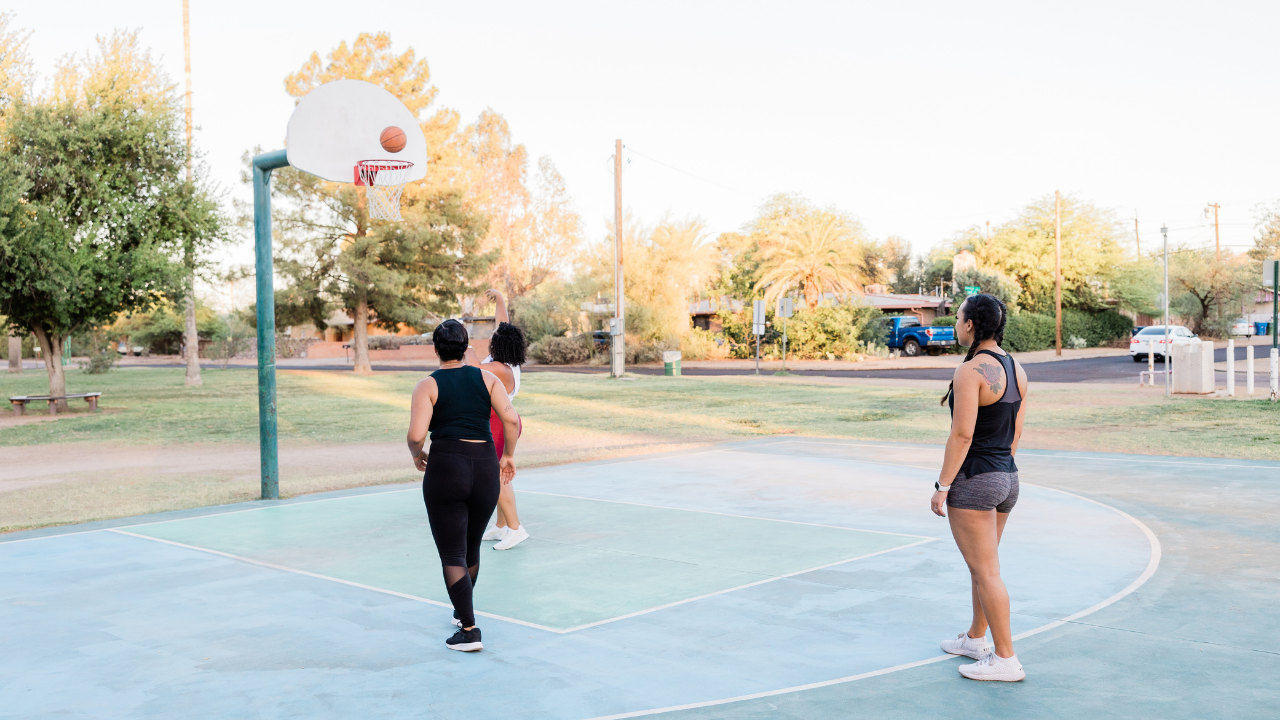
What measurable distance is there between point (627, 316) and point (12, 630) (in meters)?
41.7

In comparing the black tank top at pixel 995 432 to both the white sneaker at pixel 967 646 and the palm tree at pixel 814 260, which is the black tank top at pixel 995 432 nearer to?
the white sneaker at pixel 967 646

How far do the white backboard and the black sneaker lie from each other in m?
6.51

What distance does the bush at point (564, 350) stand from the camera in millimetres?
48094

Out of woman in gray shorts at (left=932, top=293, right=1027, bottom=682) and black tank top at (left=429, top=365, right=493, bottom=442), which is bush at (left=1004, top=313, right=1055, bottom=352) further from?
black tank top at (left=429, top=365, right=493, bottom=442)

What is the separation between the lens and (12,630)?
17.4 ft

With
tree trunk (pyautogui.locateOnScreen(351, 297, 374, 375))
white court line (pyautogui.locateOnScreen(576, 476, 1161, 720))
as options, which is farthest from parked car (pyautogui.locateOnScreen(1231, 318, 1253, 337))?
white court line (pyautogui.locateOnScreen(576, 476, 1161, 720))

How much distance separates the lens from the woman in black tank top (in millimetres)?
4879

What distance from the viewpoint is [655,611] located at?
221 inches

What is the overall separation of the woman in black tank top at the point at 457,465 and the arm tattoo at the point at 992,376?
246 centimetres

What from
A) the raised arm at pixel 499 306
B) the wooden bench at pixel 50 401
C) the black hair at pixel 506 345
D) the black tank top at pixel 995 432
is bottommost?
the wooden bench at pixel 50 401

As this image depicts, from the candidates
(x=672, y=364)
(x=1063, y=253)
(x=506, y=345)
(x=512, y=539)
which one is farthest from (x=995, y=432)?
(x=1063, y=253)

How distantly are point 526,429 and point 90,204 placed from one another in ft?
39.3

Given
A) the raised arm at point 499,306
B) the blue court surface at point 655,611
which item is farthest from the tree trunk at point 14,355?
the raised arm at point 499,306

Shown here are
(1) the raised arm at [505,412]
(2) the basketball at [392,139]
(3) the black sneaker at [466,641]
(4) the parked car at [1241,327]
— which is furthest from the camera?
(4) the parked car at [1241,327]
